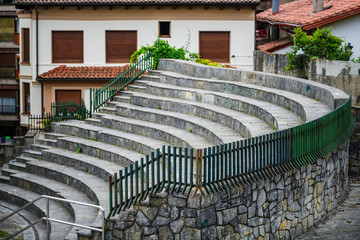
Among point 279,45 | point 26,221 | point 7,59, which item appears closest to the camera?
point 26,221

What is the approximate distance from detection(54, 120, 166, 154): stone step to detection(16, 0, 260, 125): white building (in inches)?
467

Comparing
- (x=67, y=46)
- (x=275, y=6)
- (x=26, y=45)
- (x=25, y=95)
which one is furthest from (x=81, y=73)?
(x=275, y=6)

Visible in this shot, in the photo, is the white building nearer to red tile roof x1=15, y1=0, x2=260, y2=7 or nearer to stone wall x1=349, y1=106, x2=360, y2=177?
red tile roof x1=15, y1=0, x2=260, y2=7

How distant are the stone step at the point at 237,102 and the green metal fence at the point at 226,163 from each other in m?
0.84

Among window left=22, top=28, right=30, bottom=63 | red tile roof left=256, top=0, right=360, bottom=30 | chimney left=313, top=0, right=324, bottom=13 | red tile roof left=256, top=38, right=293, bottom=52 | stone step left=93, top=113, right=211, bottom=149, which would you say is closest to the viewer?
stone step left=93, top=113, right=211, bottom=149

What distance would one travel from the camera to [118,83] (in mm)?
24906

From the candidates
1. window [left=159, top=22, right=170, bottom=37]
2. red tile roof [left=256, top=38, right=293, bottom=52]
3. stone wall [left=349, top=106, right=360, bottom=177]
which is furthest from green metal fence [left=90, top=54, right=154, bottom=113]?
window [left=159, top=22, right=170, bottom=37]

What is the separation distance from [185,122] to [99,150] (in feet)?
8.57

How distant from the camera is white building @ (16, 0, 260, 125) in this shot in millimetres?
36094

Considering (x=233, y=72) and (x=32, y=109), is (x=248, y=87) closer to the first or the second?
(x=233, y=72)

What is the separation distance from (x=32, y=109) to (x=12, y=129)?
19.0 m

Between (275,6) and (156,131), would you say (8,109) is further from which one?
(156,131)

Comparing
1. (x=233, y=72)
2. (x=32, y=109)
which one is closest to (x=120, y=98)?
(x=233, y=72)

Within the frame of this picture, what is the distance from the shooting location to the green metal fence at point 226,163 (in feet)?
→ 40.2
